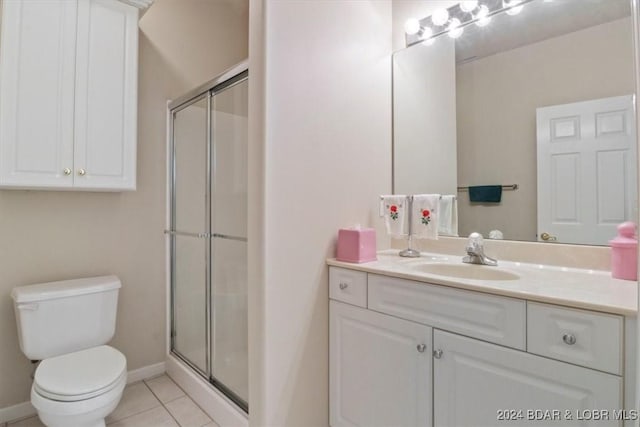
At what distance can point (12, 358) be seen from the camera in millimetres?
1877

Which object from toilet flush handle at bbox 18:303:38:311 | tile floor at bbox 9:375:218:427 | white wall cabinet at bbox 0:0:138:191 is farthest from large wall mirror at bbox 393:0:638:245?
toilet flush handle at bbox 18:303:38:311

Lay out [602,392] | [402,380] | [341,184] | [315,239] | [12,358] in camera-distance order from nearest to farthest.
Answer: [602,392] → [402,380] → [315,239] → [341,184] → [12,358]

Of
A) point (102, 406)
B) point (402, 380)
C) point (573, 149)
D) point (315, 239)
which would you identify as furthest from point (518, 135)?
point (102, 406)

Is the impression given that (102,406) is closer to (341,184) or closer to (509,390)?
(341,184)

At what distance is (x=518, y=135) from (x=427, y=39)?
78cm

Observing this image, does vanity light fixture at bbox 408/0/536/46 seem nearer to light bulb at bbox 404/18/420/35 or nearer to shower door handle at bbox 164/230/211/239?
light bulb at bbox 404/18/420/35

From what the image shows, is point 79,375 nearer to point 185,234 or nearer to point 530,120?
point 185,234

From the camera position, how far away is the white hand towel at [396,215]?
1796 mm

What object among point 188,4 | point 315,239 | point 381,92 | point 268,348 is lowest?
point 268,348

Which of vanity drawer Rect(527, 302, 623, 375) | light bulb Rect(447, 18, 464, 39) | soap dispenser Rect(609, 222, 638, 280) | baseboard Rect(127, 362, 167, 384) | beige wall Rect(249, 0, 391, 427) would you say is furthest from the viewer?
baseboard Rect(127, 362, 167, 384)

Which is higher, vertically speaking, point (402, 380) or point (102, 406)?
point (402, 380)

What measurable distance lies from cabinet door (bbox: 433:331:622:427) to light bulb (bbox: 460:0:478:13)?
164cm

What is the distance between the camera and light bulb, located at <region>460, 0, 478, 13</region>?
172 centimetres

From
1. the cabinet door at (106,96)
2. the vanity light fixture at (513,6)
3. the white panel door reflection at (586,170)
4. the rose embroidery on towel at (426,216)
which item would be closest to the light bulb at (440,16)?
the vanity light fixture at (513,6)
